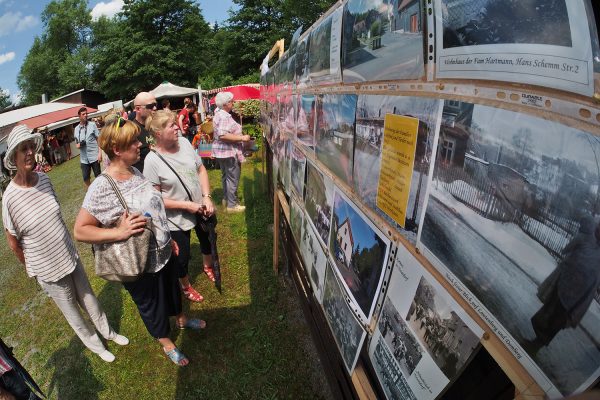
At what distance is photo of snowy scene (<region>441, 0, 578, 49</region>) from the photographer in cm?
45

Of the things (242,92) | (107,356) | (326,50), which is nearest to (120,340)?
(107,356)

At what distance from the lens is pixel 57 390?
2910 mm

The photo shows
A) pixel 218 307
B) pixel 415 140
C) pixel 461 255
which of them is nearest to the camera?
pixel 461 255

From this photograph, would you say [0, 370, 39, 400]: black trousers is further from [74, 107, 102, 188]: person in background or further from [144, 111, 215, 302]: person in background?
[74, 107, 102, 188]: person in background

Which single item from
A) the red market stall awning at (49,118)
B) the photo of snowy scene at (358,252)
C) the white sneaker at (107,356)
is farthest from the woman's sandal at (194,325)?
the red market stall awning at (49,118)

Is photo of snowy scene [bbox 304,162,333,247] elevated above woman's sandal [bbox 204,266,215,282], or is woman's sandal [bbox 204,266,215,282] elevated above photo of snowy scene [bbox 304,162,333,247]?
photo of snowy scene [bbox 304,162,333,247]

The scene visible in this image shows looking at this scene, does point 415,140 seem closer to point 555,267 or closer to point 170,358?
point 555,267

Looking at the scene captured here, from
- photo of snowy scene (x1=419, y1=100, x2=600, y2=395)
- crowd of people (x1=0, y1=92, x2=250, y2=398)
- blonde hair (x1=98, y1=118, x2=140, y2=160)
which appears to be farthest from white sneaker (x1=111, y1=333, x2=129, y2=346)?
photo of snowy scene (x1=419, y1=100, x2=600, y2=395)

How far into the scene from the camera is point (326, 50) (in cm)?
163

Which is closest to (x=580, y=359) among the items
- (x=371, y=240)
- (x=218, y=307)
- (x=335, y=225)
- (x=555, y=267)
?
(x=555, y=267)

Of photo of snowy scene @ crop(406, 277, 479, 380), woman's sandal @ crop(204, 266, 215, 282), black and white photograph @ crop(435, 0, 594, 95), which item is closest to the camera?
black and white photograph @ crop(435, 0, 594, 95)

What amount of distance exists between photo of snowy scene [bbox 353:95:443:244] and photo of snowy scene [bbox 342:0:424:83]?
0.08 metres

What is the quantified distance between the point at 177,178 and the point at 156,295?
98 cm

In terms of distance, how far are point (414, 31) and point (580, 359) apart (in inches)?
28.9
